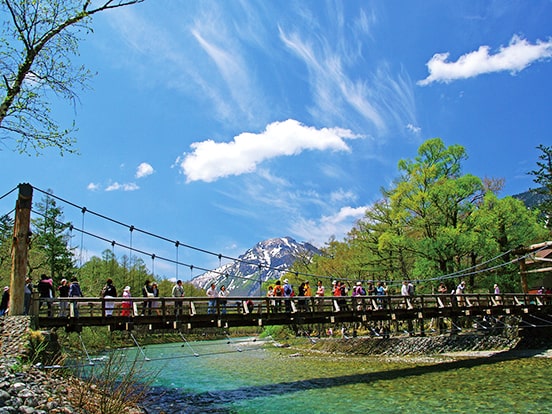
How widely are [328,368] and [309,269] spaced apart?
2121 cm

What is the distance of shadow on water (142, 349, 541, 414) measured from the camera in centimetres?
1230

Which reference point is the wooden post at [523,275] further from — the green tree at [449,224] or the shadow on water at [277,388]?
the shadow on water at [277,388]

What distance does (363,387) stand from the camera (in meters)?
14.1

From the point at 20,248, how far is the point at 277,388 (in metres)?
8.65

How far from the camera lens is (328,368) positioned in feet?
63.7

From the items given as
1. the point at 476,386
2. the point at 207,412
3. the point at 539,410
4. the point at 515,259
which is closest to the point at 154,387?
the point at 207,412

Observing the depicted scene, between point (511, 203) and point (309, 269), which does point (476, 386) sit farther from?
point (309, 269)

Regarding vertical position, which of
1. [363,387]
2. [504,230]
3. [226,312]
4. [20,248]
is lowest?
[363,387]

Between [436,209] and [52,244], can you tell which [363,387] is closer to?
[436,209]

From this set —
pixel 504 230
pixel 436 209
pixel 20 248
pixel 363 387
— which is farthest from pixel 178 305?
pixel 504 230

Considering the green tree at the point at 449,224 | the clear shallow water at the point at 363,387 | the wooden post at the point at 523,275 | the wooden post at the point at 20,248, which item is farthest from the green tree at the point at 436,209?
the wooden post at the point at 20,248

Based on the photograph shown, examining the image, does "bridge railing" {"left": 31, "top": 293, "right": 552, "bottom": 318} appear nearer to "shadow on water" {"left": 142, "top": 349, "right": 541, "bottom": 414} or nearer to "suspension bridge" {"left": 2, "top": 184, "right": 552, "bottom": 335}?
"suspension bridge" {"left": 2, "top": 184, "right": 552, "bottom": 335}

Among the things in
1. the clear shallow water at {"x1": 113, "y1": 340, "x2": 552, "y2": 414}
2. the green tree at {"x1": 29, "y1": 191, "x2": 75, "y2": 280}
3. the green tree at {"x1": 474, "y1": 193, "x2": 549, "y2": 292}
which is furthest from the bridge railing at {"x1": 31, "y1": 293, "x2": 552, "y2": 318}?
the green tree at {"x1": 29, "y1": 191, "x2": 75, "y2": 280}

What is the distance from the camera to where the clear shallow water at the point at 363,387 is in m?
11.2
